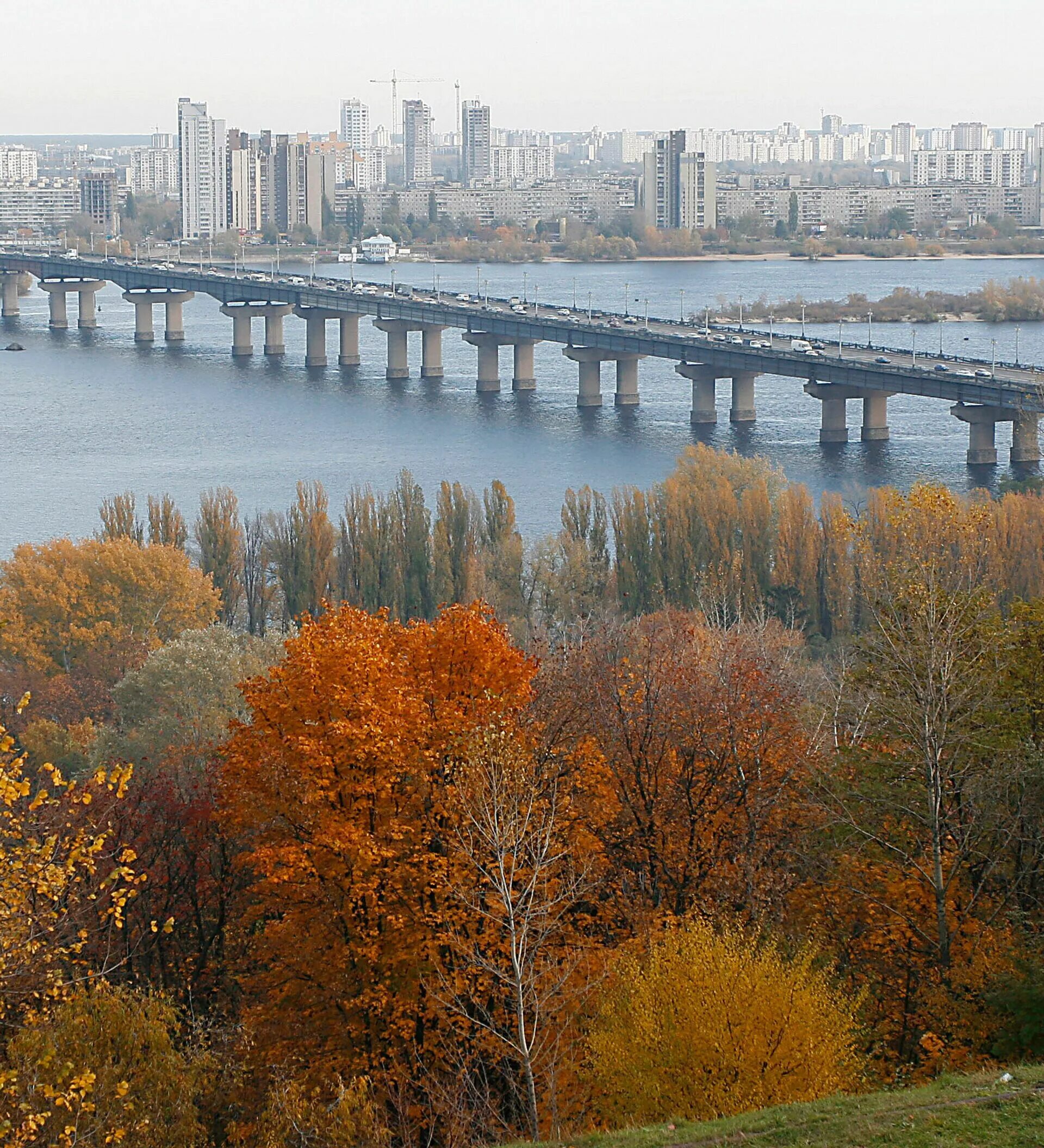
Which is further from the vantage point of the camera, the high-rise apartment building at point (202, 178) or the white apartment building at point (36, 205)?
Result: the white apartment building at point (36, 205)

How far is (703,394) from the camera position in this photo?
155ft

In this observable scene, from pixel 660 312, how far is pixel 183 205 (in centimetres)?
6869

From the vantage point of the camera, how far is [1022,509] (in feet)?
78.6

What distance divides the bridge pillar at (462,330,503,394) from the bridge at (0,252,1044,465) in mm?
42

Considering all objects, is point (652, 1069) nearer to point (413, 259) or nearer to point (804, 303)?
point (804, 303)

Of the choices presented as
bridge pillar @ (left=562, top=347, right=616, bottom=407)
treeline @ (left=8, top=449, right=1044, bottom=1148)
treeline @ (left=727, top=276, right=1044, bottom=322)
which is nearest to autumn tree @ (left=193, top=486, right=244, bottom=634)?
treeline @ (left=8, top=449, right=1044, bottom=1148)

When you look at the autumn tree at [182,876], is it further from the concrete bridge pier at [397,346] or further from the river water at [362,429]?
the concrete bridge pier at [397,346]

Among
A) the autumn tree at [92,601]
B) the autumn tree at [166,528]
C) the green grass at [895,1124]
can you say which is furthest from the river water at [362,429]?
the green grass at [895,1124]

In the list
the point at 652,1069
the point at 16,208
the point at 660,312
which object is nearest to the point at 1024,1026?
the point at 652,1069

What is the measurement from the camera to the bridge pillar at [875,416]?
43.6 meters

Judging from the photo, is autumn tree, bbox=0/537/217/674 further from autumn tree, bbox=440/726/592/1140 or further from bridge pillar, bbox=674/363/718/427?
bridge pillar, bbox=674/363/718/427

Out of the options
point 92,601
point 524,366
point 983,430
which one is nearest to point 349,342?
point 524,366

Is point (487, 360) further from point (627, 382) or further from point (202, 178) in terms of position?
point (202, 178)

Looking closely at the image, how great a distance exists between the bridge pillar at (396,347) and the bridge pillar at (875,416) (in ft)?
56.3
